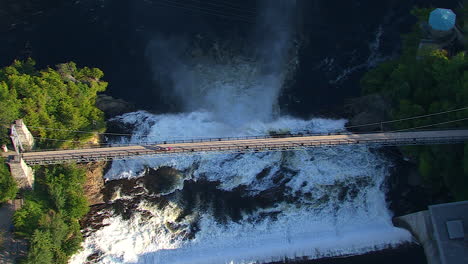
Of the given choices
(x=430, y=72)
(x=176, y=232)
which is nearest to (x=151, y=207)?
(x=176, y=232)

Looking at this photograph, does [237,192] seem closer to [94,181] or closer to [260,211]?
[260,211]

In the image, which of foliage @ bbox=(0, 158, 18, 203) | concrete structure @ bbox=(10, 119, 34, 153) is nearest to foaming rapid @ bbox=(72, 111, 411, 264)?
concrete structure @ bbox=(10, 119, 34, 153)

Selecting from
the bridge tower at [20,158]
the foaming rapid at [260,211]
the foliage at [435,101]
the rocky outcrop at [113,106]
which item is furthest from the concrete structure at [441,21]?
the bridge tower at [20,158]

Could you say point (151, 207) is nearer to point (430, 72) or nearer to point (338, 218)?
point (338, 218)

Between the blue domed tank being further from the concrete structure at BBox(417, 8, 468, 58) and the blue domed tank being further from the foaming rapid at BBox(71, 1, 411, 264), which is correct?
the foaming rapid at BBox(71, 1, 411, 264)

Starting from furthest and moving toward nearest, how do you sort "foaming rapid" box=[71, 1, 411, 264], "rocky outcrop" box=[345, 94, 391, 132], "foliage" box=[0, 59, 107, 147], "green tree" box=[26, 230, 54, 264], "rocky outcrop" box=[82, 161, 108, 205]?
"rocky outcrop" box=[345, 94, 391, 132], "rocky outcrop" box=[82, 161, 108, 205], "foliage" box=[0, 59, 107, 147], "foaming rapid" box=[71, 1, 411, 264], "green tree" box=[26, 230, 54, 264]
